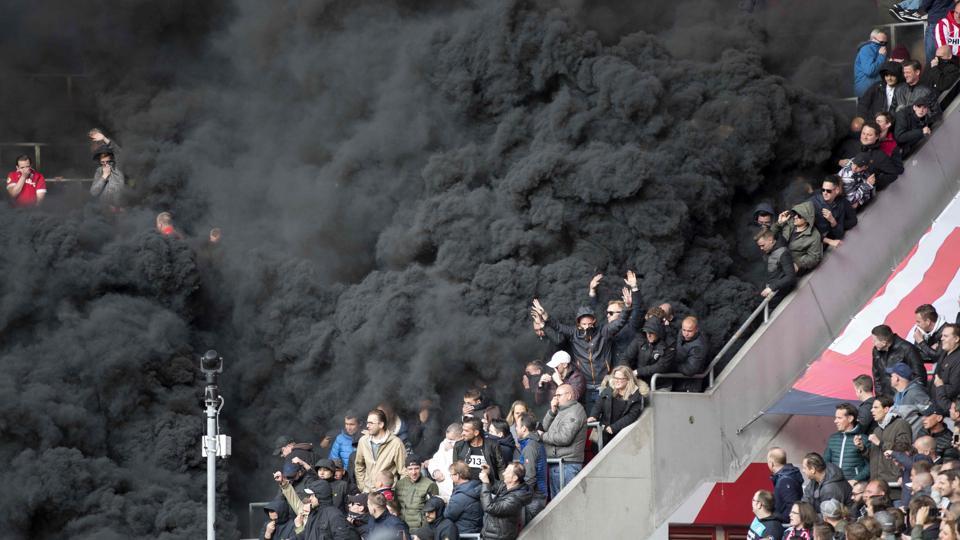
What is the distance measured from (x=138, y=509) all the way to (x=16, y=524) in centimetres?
147

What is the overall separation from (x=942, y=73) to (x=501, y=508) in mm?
8544

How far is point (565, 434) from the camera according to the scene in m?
20.8

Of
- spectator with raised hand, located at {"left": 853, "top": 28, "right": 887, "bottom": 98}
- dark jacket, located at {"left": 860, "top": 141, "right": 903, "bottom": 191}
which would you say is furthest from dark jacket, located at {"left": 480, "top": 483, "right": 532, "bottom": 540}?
spectator with raised hand, located at {"left": 853, "top": 28, "right": 887, "bottom": 98}

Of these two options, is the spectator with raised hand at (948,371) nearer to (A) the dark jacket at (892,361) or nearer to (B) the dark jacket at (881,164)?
(A) the dark jacket at (892,361)

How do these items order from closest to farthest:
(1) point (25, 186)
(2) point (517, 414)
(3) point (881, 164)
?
(2) point (517, 414) < (3) point (881, 164) < (1) point (25, 186)

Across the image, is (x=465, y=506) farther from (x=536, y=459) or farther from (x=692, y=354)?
(x=692, y=354)

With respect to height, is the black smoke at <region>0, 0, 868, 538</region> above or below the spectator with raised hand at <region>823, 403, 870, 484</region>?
above

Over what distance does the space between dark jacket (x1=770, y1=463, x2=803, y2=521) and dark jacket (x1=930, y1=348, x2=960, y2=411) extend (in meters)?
1.54

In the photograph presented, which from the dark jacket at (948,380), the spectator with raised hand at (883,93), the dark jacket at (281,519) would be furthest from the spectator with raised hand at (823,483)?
the spectator with raised hand at (883,93)

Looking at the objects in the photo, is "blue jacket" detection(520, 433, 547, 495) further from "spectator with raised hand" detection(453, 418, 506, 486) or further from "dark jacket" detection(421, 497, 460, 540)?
"dark jacket" detection(421, 497, 460, 540)

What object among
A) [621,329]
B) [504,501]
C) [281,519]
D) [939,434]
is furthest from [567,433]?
[939,434]

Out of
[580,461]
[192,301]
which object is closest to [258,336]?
[192,301]

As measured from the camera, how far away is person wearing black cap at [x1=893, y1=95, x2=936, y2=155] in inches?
914

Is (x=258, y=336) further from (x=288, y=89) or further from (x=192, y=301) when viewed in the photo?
(x=288, y=89)
